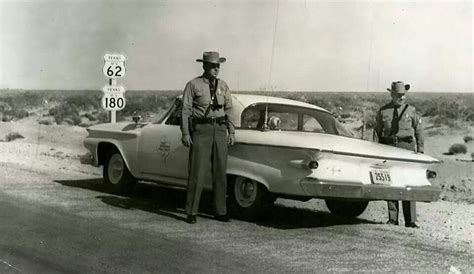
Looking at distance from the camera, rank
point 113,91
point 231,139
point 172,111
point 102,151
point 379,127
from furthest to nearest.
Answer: point 113,91 → point 102,151 → point 172,111 → point 379,127 → point 231,139

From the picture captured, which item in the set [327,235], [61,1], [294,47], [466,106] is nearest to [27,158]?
[61,1]

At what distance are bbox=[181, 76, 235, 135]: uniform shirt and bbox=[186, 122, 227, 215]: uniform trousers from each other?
106 mm

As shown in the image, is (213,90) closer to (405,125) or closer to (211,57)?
(211,57)

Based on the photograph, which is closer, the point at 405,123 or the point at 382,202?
the point at 405,123

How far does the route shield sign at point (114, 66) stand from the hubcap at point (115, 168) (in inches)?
47.7

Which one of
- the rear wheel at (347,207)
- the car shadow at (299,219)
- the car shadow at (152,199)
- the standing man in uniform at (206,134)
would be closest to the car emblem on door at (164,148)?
the car shadow at (152,199)

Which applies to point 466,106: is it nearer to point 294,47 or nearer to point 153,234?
point 294,47

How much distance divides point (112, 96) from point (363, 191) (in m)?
5.30

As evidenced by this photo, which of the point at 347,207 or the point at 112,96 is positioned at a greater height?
the point at 112,96

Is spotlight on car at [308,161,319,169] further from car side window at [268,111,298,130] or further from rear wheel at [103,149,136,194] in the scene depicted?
rear wheel at [103,149,136,194]

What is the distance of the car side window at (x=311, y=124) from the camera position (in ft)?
21.7

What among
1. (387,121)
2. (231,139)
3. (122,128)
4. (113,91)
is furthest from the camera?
(113,91)

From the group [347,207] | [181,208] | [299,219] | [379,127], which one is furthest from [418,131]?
[181,208]

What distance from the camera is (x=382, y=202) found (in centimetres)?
879
